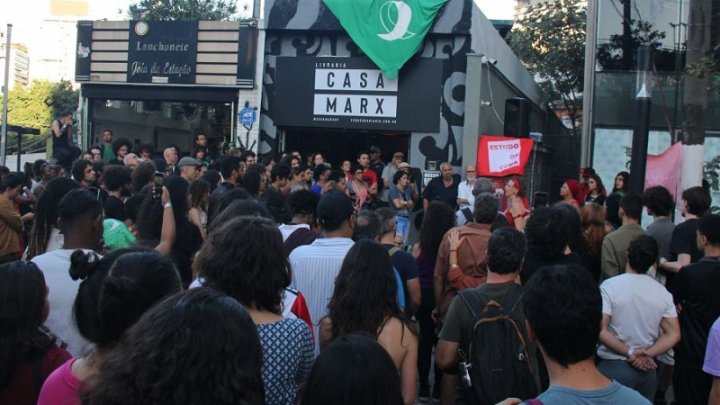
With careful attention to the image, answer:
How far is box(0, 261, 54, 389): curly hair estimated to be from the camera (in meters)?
2.97

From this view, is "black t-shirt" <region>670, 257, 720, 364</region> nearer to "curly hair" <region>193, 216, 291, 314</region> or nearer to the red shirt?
"curly hair" <region>193, 216, 291, 314</region>

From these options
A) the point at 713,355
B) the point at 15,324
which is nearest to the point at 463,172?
the point at 713,355

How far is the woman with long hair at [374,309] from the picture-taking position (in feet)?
13.2

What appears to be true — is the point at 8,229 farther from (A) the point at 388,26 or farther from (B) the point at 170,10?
(B) the point at 170,10

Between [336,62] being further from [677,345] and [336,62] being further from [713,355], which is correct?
[713,355]

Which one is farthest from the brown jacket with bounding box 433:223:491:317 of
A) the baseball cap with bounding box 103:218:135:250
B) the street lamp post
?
the baseball cap with bounding box 103:218:135:250

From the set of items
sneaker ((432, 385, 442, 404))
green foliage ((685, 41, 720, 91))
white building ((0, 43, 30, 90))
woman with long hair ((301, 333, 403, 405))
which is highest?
white building ((0, 43, 30, 90))

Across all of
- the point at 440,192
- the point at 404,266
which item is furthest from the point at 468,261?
the point at 440,192

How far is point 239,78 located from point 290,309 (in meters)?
A: 14.0

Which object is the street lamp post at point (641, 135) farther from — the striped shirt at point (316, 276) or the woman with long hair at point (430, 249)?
the striped shirt at point (316, 276)

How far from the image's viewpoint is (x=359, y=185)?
41.8 feet

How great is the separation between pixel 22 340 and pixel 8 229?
3.95m

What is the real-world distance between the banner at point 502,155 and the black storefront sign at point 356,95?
1240mm

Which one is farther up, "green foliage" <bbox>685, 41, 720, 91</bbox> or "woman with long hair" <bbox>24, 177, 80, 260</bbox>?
"green foliage" <bbox>685, 41, 720, 91</bbox>
